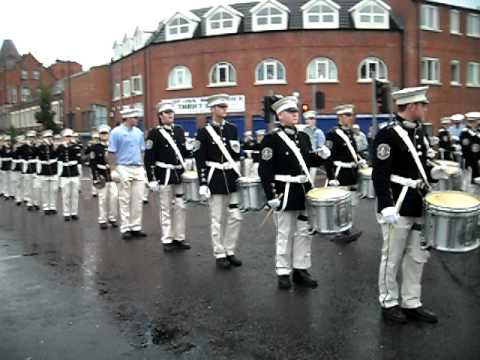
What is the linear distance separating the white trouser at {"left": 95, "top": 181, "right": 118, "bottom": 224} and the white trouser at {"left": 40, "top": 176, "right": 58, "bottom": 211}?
121 inches

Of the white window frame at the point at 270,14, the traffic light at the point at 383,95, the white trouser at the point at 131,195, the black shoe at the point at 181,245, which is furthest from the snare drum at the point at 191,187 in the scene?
the white window frame at the point at 270,14

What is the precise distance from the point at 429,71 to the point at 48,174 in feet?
100

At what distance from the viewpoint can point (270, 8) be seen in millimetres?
37531

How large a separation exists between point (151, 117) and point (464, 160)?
3332 cm

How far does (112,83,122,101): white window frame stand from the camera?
4842cm

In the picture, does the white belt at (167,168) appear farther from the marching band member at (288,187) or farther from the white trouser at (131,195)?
the marching band member at (288,187)

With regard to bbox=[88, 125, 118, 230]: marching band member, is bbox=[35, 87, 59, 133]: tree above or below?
above

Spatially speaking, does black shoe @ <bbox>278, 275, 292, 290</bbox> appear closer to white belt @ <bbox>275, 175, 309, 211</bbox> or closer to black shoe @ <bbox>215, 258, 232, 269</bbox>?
white belt @ <bbox>275, 175, 309, 211</bbox>

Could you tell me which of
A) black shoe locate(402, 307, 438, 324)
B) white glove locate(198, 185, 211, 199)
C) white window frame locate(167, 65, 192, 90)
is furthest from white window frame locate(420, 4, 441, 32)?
black shoe locate(402, 307, 438, 324)

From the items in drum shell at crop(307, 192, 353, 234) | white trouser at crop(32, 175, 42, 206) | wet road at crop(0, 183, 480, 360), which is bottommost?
wet road at crop(0, 183, 480, 360)

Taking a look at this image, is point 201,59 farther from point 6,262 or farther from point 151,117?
point 6,262

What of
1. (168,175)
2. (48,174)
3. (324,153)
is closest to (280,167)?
A: (324,153)

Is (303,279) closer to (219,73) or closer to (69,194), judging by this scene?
(69,194)

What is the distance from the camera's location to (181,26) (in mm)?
40469
